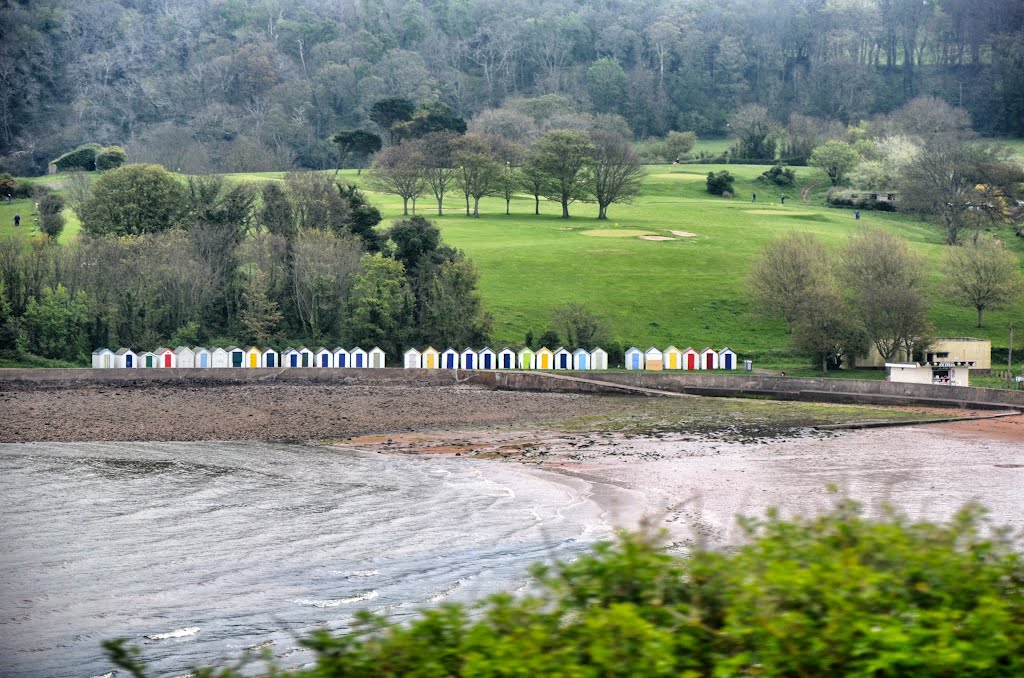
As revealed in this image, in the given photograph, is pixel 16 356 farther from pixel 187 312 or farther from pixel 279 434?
pixel 279 434

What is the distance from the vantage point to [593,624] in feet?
23.7

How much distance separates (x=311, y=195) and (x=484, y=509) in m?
56.5

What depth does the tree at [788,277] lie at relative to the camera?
216 ft

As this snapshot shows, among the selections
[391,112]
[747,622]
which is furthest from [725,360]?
[391,112]

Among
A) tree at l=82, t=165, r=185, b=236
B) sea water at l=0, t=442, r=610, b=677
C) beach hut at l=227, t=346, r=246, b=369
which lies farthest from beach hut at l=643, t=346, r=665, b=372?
tree at l=82, t=165, r=185, b=236

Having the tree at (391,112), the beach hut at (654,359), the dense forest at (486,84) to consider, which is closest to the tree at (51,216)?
the dense forest at (486,84)

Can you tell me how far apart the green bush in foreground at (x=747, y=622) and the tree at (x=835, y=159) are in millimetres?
122000

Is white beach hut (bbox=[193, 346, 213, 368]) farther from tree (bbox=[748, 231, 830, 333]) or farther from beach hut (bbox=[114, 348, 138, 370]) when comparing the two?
tree (bbox=[748, 231, 830, 333])

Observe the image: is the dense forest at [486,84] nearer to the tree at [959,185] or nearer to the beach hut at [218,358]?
the tree at [959,185]

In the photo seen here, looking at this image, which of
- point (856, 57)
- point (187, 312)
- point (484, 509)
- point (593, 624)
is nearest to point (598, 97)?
point (856, 57)

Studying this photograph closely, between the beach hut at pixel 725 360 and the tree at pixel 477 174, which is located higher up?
the tree at pixel 477 174

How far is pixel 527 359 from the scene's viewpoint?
62.1m

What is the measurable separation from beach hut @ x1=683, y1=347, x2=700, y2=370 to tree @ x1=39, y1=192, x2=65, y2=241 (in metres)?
46.9

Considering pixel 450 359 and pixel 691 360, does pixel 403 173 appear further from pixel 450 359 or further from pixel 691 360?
pixel 691 360
